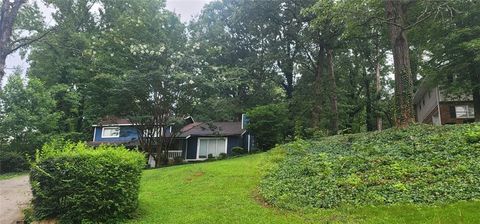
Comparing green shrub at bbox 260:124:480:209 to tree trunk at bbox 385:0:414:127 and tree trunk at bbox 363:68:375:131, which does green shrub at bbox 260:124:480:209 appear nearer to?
tree trunk at bbox 385:0:414:127

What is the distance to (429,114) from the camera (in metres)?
29.7

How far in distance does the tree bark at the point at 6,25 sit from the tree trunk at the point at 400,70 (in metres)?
12.3

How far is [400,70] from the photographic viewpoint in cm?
1401

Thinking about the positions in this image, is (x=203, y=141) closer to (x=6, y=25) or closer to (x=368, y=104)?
(x=368, y=104)

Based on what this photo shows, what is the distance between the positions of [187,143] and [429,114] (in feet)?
65.4

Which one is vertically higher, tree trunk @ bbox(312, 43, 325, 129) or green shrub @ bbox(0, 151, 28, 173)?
tree trunk @ bbox(312, 43, 325, 129)

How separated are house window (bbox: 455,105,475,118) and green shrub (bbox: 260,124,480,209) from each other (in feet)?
54.8

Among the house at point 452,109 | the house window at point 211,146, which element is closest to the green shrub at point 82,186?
the house window at point 211,146

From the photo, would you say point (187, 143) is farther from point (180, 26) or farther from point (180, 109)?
point (180, 26)

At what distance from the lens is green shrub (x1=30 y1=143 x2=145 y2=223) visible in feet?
23.1

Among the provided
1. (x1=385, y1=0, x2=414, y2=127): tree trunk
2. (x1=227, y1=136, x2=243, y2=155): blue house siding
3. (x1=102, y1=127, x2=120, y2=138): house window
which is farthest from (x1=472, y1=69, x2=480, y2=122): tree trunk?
(x1=102, y1=127, x2=120, y2=138): house window

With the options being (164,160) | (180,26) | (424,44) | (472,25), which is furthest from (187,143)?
(472,25)

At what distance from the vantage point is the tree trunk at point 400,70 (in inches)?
534

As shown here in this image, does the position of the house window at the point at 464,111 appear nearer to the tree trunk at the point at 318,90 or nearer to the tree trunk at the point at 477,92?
the tree trunk at the point at 477,92
